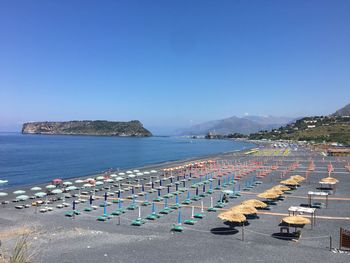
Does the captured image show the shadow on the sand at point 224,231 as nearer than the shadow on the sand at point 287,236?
No

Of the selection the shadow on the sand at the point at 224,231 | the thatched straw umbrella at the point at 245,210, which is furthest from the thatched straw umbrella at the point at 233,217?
the shadow on the sand at the point at 224,231

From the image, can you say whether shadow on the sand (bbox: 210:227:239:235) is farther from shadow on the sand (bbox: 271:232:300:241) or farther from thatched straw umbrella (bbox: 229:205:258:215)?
shadow on the sand (bbox: 271:232:300:241)

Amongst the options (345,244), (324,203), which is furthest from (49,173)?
(345,244)

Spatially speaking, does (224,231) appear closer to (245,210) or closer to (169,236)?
(245,210)

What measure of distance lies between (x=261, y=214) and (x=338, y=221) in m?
5.54

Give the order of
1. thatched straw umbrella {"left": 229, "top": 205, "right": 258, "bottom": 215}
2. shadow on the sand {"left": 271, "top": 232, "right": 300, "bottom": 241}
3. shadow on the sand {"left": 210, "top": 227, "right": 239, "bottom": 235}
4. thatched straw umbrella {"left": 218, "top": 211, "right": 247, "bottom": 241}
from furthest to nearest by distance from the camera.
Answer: thatched straw umbrella {"left": 229, "top": 205, "right": 258, "bottom": 215}, shadow on the sand {"left": 210, "top": 227, "right": 239, "bottom": 235}, thatched straw umbrella {"left": 218, "top": 211, "right": 247, "bottom": 241}, shadow on the sand {"left": 271, "top": 232, "right": 300, "bottom": 241}

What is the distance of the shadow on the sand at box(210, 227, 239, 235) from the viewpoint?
76.8ft

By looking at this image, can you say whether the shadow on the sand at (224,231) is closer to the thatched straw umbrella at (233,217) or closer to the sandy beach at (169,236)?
the sandy beach at (169,236)

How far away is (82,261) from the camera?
18.6 meters

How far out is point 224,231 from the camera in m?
23.8

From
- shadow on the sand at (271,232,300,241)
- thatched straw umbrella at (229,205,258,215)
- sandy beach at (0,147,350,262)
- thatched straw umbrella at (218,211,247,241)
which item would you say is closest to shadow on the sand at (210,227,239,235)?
sandy beach at (0,147,350,262)

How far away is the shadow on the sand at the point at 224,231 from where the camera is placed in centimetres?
2341

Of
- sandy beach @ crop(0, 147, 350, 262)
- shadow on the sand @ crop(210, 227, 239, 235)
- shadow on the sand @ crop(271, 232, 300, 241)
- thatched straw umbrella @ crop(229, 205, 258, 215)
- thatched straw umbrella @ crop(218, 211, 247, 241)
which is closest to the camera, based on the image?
sandy beach @ crop(0, 147, 350, 262)

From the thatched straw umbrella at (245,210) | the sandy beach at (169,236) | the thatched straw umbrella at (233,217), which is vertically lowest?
the sandy beach at (169,236)
